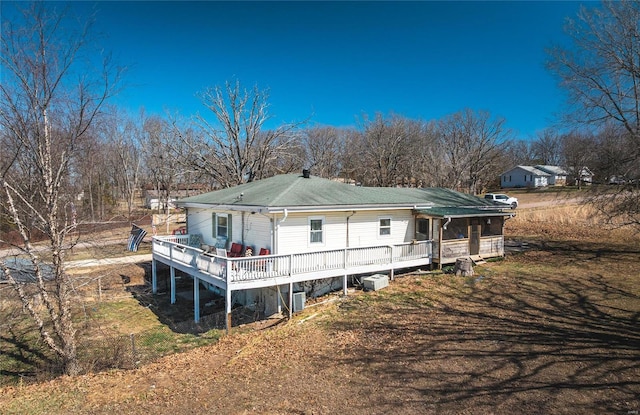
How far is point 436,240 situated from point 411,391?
10.5 meters

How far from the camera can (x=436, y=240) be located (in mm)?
17094

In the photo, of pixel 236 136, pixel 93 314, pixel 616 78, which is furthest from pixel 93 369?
pixel 616 78

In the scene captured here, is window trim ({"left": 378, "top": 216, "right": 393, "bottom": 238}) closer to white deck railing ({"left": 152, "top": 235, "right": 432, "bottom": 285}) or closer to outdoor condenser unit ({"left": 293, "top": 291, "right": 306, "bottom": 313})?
white deck railing ({"left": 152, "top": 235, "right": 432, "bottom": 285})

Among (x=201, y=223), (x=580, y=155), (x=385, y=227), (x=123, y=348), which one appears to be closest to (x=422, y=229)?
(x=385, y=227)

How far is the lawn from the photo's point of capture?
702 cm

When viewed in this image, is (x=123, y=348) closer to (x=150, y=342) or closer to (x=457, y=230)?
(x=150, y=342)

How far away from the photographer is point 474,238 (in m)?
18.5

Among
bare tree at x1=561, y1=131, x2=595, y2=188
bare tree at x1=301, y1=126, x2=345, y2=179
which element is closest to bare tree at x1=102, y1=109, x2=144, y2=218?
bare tree at x1=301, y1=126, x2=345, y2=179

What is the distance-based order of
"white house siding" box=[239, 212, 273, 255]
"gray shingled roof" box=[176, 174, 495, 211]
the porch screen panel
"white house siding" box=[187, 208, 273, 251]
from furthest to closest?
the porch screen panel → "white house siding" box=[187, 208, 273, 251] → "white house siding" box=[239, 212, 273, 255] → "gray shingled roof" box=[176, 174, 495, 211]

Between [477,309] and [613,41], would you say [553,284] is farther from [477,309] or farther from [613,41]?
[613,41]

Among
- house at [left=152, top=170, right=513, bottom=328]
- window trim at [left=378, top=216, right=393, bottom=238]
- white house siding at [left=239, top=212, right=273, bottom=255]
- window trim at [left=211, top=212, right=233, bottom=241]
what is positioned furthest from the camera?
window trim at [left=378, top=216, right=393, bottom=238]

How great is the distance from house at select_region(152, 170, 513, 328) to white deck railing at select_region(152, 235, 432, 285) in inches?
Result: 1.3

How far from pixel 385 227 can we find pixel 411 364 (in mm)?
8753

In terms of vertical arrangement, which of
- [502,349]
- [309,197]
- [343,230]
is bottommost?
[502,349]
